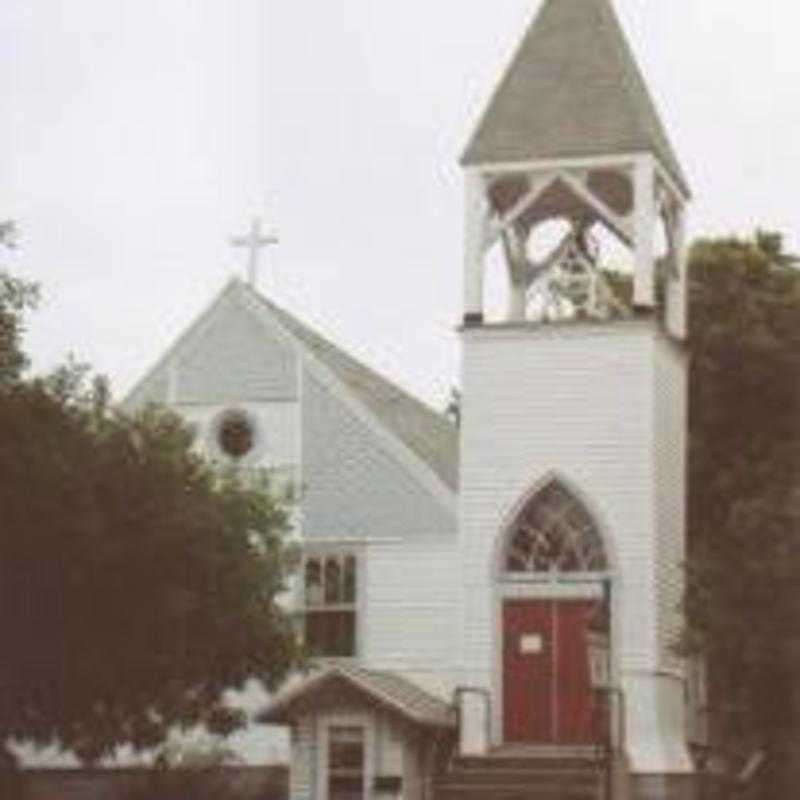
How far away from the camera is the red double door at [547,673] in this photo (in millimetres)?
32594

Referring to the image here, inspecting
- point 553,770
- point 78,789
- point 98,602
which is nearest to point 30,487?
point 98,602

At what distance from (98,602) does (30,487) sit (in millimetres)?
1829

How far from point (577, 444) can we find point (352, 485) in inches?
171

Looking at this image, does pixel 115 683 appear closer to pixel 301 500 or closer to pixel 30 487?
pixel 30 487

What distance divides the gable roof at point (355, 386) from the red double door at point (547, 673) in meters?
3.24

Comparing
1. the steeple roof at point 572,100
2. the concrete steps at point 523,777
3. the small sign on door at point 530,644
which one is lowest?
the concrete steps at point 523,777

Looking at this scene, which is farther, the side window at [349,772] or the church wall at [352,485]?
the church wall at [352,485]

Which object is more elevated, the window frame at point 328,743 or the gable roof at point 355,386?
the gable roof at point 355,386

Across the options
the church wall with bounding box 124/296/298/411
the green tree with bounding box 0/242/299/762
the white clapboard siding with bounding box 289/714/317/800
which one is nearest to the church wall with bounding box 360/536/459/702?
the white clapboard siding with bounding box 289/714/317/800

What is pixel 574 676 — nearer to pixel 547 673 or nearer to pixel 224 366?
pixel 547 673

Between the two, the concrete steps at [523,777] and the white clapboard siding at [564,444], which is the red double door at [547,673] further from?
the concrete steps at [523,777]

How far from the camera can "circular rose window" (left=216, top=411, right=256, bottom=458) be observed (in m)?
36.1

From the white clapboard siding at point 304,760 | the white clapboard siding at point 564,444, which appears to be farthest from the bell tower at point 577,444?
the white clapboard siding at point 304,760

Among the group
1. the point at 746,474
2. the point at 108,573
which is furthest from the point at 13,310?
the point at 746,474
